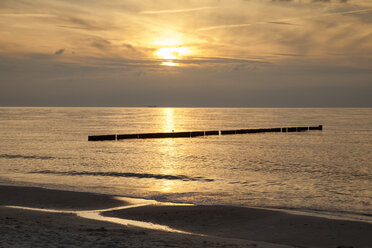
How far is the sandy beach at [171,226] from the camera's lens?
11.3 meters

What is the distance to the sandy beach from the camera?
445 inches

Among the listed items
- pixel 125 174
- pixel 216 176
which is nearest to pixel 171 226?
pixel 216 176

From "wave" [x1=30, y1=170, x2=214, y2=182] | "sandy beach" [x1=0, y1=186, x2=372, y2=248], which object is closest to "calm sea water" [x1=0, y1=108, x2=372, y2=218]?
"wave" [x1=30, y1=170, x2=214, y2=182]

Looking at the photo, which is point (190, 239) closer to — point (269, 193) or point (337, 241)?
point (337, 241)

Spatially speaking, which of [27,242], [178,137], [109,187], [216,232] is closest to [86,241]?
[27,242]

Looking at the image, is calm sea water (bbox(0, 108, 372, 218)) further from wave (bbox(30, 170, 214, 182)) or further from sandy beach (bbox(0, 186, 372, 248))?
sandy beach (bbox(0, 186, 372, 248))

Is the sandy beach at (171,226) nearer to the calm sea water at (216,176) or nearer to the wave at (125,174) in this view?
the calm sea water at (216,176)

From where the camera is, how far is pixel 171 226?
49.0 feet

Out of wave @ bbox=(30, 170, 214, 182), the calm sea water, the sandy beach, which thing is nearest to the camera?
the sandy beach

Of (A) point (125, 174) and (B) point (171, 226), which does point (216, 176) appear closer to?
(A) point (125, 174)

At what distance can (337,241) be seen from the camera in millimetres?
13000

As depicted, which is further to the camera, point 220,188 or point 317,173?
point 317,173

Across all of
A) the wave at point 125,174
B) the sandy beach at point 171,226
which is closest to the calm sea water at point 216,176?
the wave at point 125,174

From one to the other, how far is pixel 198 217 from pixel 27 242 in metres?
7.55
